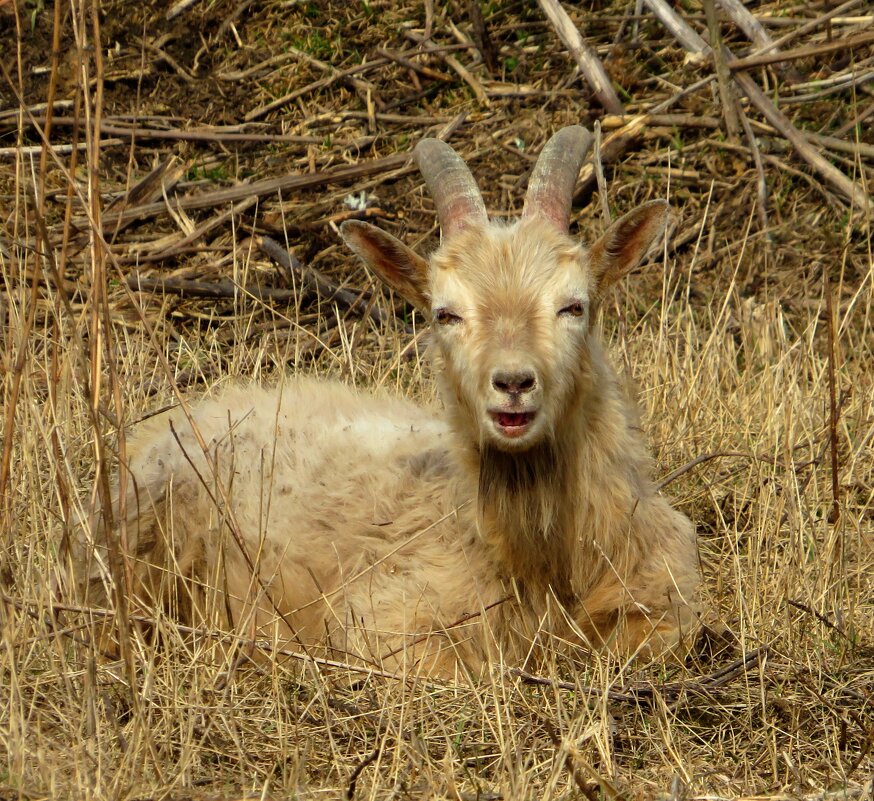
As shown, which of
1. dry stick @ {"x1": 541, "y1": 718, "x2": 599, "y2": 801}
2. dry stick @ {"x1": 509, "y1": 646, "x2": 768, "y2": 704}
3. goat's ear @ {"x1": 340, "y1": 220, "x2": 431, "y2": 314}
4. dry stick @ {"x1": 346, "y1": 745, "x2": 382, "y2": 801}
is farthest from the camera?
goat's ear @ {"x1": 340, "y1": 220, "x2": 431, "y2": 314}

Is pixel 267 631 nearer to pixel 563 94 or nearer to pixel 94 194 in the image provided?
pixel 94 194

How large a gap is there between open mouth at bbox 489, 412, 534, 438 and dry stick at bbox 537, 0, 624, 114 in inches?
215

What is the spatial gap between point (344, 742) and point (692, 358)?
3.74 meters

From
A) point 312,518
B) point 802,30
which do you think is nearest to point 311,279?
point 312,518

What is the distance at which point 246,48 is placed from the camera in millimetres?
11086

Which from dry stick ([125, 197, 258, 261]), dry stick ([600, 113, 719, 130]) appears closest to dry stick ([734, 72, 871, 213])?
dry stick ([600, 113, 719, 130])

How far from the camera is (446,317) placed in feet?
16.6

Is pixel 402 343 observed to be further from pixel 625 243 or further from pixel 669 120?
pixel 625 243

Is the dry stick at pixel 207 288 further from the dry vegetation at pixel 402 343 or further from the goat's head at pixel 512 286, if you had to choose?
the goat's head at pixel 512 286

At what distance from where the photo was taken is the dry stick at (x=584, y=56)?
9.30 meters

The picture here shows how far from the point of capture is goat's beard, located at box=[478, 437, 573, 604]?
4973 millimetres

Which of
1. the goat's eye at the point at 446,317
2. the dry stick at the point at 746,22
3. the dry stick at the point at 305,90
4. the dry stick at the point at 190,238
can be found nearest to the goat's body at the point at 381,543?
the goat's eye at the point at 446,317

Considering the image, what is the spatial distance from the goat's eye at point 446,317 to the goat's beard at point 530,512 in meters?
0.49

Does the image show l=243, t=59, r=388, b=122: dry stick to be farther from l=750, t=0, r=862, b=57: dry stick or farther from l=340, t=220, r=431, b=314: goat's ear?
l=340, t=220, r=431, b=314: goat's ear
